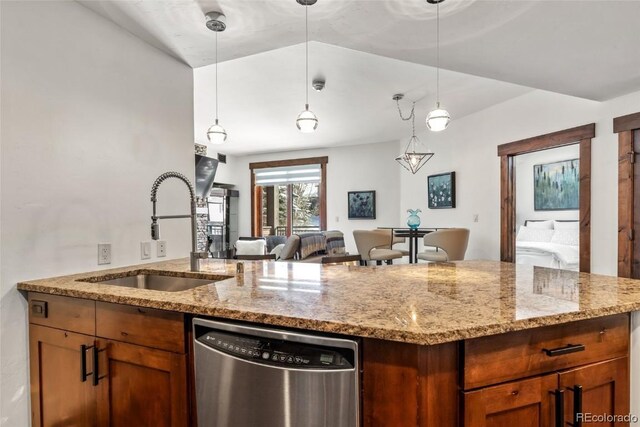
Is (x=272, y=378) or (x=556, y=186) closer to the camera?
(x=272, y=378)

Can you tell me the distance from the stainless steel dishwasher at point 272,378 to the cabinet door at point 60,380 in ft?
1.98

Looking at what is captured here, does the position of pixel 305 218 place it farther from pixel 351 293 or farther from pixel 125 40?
pixel 351 293

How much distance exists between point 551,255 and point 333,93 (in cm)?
424

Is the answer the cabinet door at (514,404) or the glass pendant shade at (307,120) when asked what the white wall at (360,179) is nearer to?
the glass pendant shade at (307,120)

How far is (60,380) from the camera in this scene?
1502 millimetres

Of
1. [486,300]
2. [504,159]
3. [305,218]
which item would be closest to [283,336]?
[486,300]

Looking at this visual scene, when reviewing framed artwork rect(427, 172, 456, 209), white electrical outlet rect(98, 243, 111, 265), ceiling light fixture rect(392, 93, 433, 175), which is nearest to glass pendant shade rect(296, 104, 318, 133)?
white electrical outlet rect(98, 243, 111, 265)

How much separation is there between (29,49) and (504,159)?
4.71m

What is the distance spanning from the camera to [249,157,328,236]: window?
748 cm

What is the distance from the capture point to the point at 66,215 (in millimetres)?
1770

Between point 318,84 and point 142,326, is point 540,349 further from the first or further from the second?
point 318,84

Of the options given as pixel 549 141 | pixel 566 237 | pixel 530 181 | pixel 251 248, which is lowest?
pixel 251 248

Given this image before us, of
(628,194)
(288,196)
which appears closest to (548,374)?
(628,194)

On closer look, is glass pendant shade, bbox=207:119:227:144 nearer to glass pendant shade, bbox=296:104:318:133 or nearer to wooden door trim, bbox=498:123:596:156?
glass pendant shade, bbox=296:104:318:133
